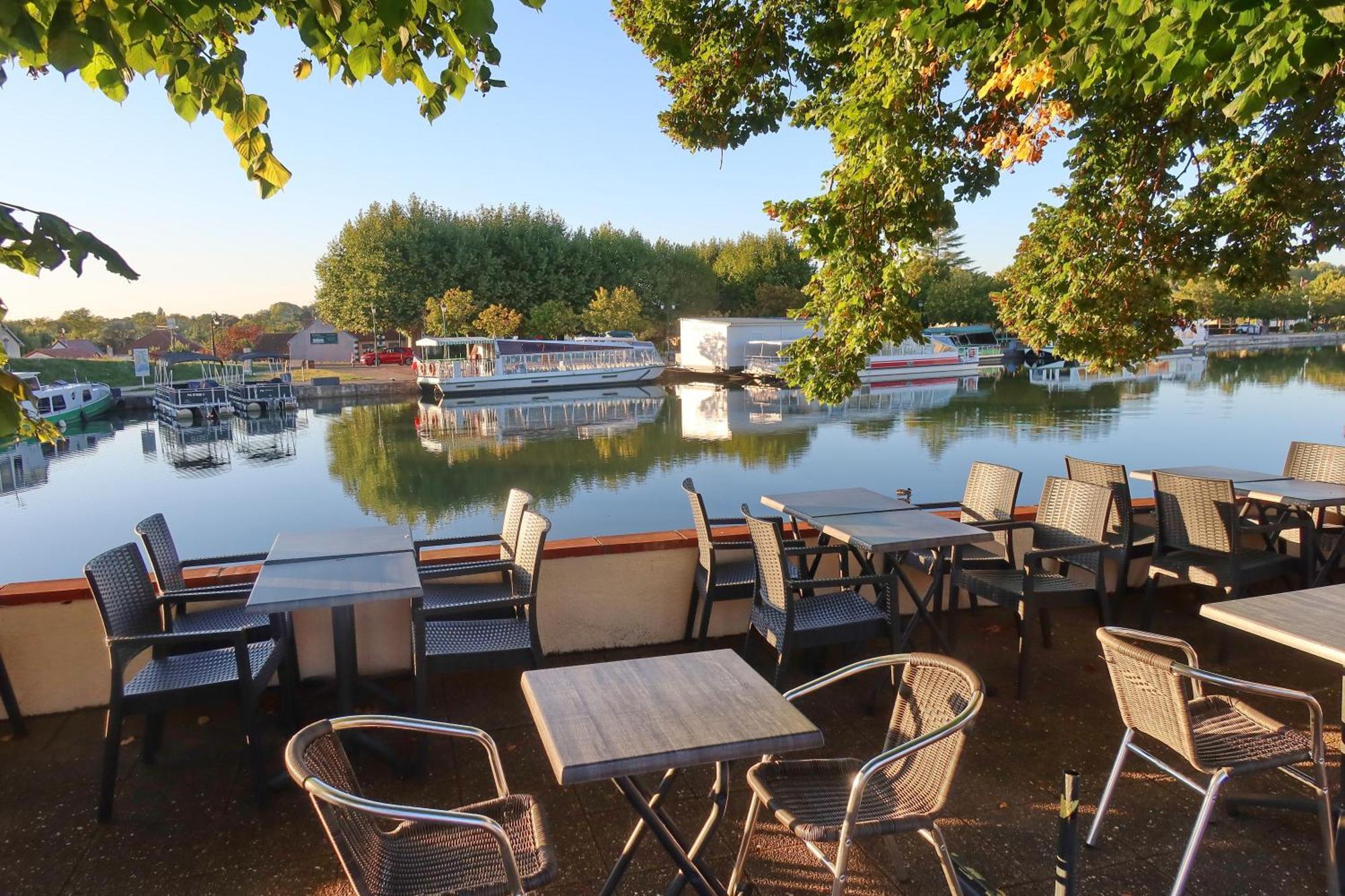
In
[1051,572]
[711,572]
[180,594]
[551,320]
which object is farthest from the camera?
[551,320]

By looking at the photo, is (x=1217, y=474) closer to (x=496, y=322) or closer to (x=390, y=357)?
(x=496, y=322)

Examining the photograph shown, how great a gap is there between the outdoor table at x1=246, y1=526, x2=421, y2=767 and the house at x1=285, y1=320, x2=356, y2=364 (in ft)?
184

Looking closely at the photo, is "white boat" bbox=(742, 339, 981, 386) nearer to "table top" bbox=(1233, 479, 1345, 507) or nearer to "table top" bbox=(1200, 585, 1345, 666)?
"table top" bbox=(1233, 479, 1345, 507)

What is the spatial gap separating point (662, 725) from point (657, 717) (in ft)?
0.13

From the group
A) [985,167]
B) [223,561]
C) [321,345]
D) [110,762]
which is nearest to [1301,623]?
[110,762]

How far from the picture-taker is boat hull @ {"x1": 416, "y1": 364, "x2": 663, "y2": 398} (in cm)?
3225

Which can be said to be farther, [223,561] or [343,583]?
[223,561]

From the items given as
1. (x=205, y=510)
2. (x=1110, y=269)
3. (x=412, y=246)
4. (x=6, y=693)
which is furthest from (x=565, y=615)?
(x=412, y=246)

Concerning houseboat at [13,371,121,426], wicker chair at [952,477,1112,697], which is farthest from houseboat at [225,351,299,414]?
wicker chair at [952,477,1112,697]

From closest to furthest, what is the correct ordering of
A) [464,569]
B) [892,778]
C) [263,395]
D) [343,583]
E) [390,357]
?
[892,778] < [343,583] < [464,569] < [263,395] < [390,357]

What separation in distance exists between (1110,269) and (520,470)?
47.8ft

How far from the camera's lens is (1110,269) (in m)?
5.89

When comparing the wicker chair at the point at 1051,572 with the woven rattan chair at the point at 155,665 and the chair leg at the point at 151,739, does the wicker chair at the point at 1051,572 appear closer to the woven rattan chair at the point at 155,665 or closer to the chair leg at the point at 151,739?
the woven rattan chair at the point at 155,665

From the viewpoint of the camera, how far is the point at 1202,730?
1.95 metres
